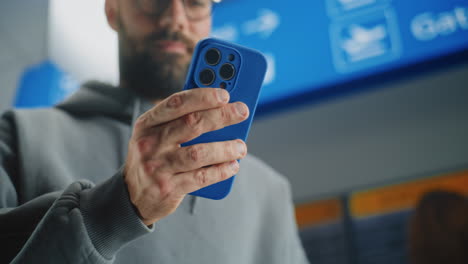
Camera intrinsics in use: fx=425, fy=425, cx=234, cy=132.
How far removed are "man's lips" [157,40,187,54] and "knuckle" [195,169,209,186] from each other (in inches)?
9.8

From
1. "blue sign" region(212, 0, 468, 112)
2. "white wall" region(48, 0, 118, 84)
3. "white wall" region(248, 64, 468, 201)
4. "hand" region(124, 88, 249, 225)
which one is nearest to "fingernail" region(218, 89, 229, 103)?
"hand" region(124, 88, 249, 225)

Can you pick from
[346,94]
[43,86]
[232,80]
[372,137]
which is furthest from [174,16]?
[43,86]

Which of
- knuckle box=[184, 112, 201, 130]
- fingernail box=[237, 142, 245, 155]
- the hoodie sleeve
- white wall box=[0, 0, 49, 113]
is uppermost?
knuckle box=[184, 112, 201, 130]

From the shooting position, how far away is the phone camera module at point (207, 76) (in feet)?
1.46

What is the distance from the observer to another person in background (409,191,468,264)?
1.19m

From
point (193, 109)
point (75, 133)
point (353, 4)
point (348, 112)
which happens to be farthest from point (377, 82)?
point (193, 109)

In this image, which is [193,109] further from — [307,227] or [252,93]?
[307,227]

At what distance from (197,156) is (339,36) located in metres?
1.14

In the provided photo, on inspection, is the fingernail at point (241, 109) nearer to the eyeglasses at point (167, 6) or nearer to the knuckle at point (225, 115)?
the knuckle at point (225, 115)

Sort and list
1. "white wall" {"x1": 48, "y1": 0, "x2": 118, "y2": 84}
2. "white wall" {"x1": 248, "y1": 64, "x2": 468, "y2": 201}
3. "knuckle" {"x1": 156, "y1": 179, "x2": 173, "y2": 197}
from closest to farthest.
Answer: "knuckle" {"x1": 156, "y1": 179, "x2": 173, "y2": 197} → "white wall" {"x1": 48, "y1": 0, "x2": 118, "y2": 84} → "white wall" {"x1": 248, "y1": 64, "x2": 468, "y2": 201}

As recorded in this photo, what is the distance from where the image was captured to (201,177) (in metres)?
0.37

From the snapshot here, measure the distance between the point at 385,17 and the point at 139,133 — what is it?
45.7 inches

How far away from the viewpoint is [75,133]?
0.68 metres

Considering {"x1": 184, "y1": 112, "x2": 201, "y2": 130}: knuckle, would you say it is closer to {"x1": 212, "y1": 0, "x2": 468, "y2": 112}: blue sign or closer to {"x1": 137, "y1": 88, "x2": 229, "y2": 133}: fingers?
{"x1": 137, "y1": 88, "x2": 229, "y2": 133}: fingers
